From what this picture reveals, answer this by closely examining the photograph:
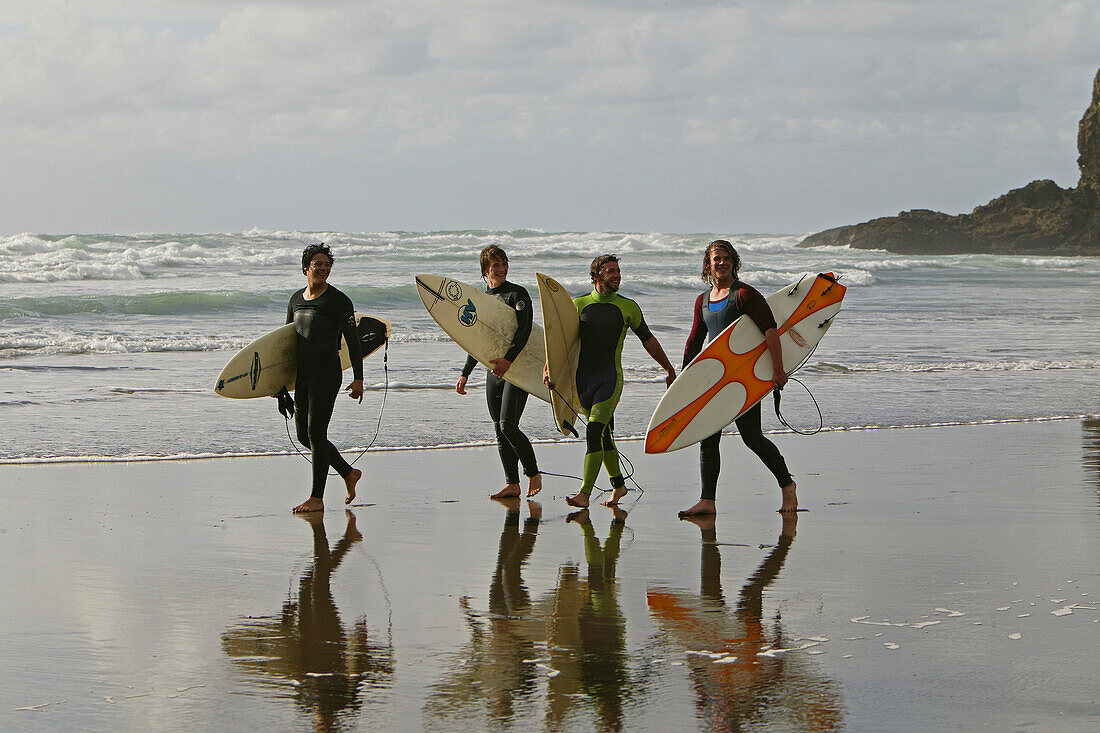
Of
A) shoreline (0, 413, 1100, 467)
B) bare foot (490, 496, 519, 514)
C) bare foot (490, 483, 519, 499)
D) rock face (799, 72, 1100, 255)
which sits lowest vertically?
bare foot (490, 496, 519, 514)

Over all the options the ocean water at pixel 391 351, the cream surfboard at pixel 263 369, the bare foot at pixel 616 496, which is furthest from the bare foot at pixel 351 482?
the ocean water at pixel 391 351

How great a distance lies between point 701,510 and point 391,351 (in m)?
9.45

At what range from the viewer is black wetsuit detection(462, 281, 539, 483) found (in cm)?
636

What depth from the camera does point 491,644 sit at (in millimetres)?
3646

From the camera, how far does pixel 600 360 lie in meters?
6.12

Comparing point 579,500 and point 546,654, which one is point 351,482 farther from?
point 546,654

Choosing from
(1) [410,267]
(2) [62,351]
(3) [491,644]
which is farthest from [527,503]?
(1) [410,267]

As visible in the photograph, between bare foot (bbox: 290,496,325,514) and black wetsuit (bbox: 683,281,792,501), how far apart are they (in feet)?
6.37

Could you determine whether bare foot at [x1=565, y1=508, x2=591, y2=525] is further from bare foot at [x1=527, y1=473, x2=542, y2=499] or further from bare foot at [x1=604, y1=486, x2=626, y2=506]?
bare foot at [x1=527, y1=473, x2=542, y2=499]

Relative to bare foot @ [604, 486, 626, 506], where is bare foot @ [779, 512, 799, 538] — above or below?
below

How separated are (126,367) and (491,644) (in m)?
10.1

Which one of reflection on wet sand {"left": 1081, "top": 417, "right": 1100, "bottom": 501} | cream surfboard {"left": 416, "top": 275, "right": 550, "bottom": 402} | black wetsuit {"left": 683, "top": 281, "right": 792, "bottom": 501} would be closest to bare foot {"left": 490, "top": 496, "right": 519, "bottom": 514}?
cream surfboard {"left": 416, "top": 275, "right": 550, "bottom": 402}

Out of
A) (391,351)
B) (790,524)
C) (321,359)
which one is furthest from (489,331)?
(391,351)

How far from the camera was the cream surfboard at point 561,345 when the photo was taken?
6.34 m
